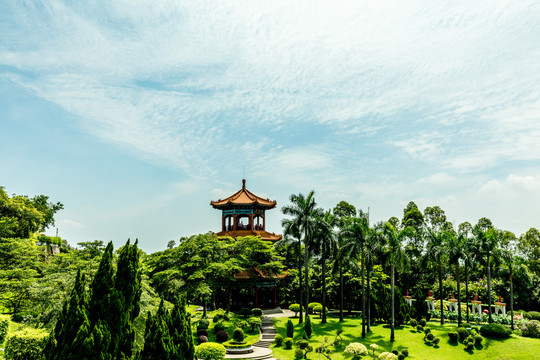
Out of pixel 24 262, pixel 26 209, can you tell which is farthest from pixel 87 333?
pixel 26 209

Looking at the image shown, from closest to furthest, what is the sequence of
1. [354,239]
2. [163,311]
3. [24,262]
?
[163,311], [24,262], [354,239]

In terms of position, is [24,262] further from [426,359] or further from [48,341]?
[426,359]

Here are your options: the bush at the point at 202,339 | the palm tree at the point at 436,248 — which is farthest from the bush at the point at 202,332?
the palm tree at the point at 436,248

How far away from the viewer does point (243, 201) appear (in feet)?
171

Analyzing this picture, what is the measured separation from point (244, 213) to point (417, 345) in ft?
84.8

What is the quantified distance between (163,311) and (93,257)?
30.2ft

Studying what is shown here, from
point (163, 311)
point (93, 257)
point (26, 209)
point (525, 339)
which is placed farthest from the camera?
point (26, 209)

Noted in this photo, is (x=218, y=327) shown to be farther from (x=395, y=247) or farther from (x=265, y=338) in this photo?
(x=395, y=247)

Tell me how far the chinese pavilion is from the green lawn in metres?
14.2

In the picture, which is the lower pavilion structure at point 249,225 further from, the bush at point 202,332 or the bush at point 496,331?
the bush at point 496,331

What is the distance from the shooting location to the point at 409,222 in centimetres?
6022

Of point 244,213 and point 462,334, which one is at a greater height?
point 244,213

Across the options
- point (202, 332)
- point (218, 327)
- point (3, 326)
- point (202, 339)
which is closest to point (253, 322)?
point (218, 327)

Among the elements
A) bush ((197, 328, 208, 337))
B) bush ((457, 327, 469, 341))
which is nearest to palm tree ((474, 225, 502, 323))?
bush ((457, 327, 469, 341))
